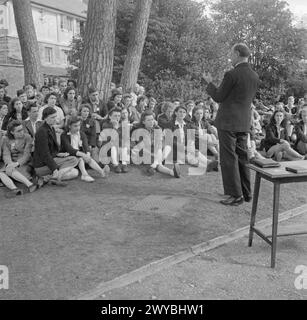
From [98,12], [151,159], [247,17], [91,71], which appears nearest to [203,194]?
[151,159]

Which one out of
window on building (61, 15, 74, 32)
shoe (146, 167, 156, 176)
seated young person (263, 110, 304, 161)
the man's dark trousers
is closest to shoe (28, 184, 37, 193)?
shoe (146, 167, 156, 176)

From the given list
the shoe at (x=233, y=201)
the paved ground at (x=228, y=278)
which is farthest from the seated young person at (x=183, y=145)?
the paved ground at (x=228, y=278)

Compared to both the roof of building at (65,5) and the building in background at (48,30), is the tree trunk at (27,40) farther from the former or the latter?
the roof of building at (65,5)

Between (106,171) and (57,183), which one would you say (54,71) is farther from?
(57,183)

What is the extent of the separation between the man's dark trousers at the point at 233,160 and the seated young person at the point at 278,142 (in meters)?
3.31

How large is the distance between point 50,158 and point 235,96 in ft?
10.2

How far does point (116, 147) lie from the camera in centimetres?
793

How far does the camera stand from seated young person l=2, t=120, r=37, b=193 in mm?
6883

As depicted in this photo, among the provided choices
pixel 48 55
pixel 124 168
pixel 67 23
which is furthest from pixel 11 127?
pixel 67 23

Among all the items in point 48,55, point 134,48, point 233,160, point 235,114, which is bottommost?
point 233,160

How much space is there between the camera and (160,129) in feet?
26.8

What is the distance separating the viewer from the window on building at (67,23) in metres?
44.0

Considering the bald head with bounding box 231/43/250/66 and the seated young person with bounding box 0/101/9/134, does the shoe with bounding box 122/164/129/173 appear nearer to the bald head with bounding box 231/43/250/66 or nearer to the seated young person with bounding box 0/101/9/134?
the seated young person with bounding box 0/101/9/134

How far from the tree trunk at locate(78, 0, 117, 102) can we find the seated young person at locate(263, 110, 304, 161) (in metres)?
3.83
